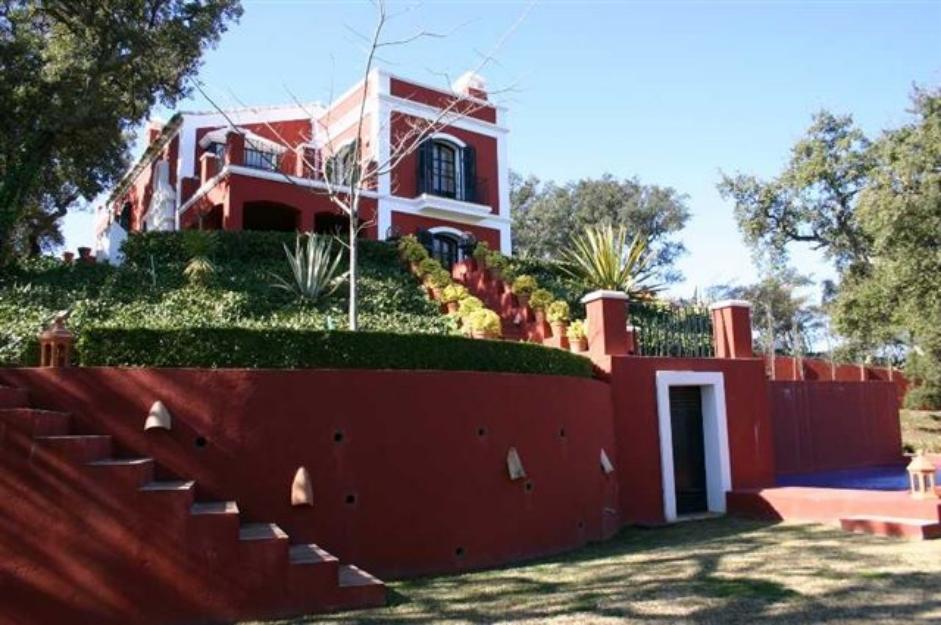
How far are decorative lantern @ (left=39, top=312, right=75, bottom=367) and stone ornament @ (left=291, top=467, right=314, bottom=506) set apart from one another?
224 cm

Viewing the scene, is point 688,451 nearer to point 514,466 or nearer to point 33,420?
point 514,466

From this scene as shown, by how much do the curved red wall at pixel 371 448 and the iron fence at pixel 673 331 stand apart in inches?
105

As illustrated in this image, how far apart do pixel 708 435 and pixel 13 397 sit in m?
9.09

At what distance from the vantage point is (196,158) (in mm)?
21109

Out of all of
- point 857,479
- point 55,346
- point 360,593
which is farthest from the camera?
point 857,479

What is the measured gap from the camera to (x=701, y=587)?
21.6 ft

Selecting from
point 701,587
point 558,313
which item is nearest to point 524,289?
point 558,313

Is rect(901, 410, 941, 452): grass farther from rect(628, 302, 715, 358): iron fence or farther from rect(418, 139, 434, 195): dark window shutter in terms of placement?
rect(418, 139, 434, 195): dark window shutter

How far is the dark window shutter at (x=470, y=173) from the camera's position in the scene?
2253cm

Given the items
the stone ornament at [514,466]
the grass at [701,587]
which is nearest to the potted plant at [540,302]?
the stone ornament at [514,466]

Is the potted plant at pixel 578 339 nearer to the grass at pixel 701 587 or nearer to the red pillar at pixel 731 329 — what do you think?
A: the red pillar at pixel 731 329

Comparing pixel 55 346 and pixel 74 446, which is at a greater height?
pixel 55 346

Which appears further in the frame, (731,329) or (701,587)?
(731,329)

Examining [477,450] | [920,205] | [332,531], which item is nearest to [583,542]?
[477,450]
